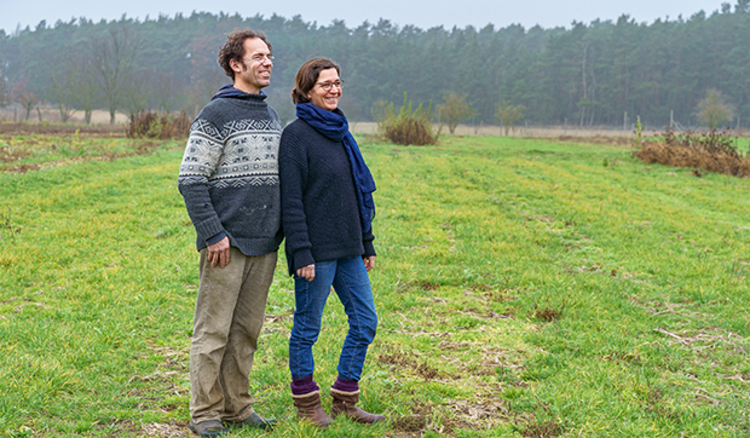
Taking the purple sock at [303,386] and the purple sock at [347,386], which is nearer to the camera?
the purple sock at [303,386]

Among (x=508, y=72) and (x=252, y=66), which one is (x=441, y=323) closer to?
(x=252, y=66)

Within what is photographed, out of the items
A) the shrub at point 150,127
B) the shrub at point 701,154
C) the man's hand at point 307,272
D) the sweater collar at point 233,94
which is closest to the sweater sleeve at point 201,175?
the sweater collar at point 233,94

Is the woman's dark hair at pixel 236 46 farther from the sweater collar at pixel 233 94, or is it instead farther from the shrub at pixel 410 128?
the shrub at pixel 410 128

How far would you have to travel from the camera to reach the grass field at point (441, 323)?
3.83m

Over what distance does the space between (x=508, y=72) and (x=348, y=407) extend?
9179cm

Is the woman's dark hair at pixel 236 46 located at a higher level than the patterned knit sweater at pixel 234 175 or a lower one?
higher

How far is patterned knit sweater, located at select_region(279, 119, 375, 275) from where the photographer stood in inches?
124

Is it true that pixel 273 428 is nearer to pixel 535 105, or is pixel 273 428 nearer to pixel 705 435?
pixel 705 435

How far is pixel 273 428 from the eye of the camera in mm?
3447

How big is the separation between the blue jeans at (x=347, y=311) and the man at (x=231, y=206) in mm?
264

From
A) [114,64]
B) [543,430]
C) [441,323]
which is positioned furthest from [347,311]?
[114,64]

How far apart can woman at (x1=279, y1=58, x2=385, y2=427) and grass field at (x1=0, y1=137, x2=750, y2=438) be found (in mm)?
375

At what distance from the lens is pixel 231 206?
3119mm

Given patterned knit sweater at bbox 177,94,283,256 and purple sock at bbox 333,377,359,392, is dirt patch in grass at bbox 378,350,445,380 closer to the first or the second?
purple sock at bbox 333,377,359,392
